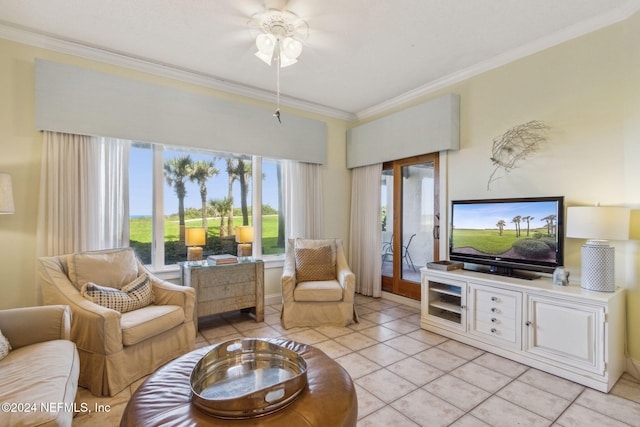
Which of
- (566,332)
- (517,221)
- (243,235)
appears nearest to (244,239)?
(243,235)

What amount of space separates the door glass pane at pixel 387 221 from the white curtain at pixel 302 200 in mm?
911

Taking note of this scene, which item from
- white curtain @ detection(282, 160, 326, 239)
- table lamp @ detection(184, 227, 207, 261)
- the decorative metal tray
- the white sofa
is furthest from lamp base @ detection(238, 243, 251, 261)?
the decorative metal tray

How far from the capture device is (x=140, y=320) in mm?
2291

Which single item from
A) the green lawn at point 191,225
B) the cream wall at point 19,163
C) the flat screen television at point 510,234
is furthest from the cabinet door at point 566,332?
the cream wall at point 19,163

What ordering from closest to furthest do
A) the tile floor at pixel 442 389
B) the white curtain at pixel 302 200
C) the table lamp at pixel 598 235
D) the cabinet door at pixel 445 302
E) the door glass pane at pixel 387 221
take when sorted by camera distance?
the tile floor at pixel 442 389, the table lamp at pixel 598 235, the cabinet door at pixel 445 302, the white curtain at pixel 302 200, the door glass pane at pixel 387 221

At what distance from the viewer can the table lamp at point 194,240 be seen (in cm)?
335

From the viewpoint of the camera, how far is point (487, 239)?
309cm

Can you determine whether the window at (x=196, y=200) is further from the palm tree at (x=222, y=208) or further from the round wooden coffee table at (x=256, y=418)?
the round wooden coffee table at (x=256, y=418)

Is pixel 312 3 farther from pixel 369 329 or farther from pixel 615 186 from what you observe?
pixel 369 329

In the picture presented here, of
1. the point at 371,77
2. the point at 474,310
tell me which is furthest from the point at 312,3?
the point at 474,310

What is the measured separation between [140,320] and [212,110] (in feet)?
7.86

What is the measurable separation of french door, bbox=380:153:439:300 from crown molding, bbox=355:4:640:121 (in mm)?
798

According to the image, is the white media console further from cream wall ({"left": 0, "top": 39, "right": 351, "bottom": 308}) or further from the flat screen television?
cream wall ({"left": 0, "top": 39, "right": 351, "bottom": 308})

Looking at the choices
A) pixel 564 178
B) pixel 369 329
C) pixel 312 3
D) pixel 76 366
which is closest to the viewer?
pixel 76 366
